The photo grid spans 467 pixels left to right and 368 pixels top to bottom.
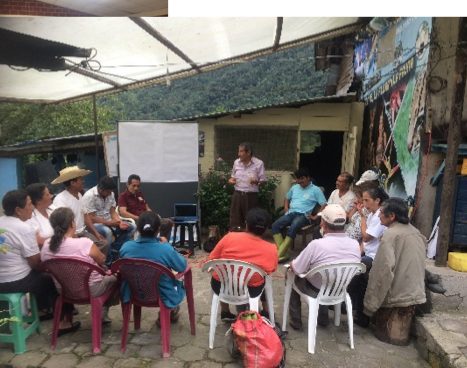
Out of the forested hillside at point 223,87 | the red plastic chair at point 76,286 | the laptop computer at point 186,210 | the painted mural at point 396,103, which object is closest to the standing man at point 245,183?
the laptop computer at point 186,210

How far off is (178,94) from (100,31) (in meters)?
14.3

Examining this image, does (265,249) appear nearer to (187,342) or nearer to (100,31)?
(187,342)

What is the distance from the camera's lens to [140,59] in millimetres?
4770

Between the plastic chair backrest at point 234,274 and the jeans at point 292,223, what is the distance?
231cm

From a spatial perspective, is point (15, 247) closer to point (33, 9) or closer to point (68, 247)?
point (68, 247)

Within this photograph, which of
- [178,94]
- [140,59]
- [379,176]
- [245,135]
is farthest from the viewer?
[178,94]

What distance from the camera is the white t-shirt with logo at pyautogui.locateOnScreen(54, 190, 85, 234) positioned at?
3719 mm

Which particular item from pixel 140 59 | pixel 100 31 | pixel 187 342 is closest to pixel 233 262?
pixel 187 342

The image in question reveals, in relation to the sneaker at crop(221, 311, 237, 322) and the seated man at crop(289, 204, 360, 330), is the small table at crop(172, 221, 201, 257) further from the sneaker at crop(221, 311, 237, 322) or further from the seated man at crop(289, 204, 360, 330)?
the seated man at crop(289, 204, 360, 330)

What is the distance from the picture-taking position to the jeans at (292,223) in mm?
5160

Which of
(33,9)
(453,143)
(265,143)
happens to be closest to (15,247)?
(453,143)

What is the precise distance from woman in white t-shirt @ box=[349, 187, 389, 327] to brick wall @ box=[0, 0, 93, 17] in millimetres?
5247

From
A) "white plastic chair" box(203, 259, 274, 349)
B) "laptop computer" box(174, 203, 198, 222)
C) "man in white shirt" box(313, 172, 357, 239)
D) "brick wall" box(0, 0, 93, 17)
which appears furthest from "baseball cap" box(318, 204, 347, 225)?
"brick wall" box(0, 0, 93, 17)

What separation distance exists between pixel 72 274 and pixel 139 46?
2.83 m
